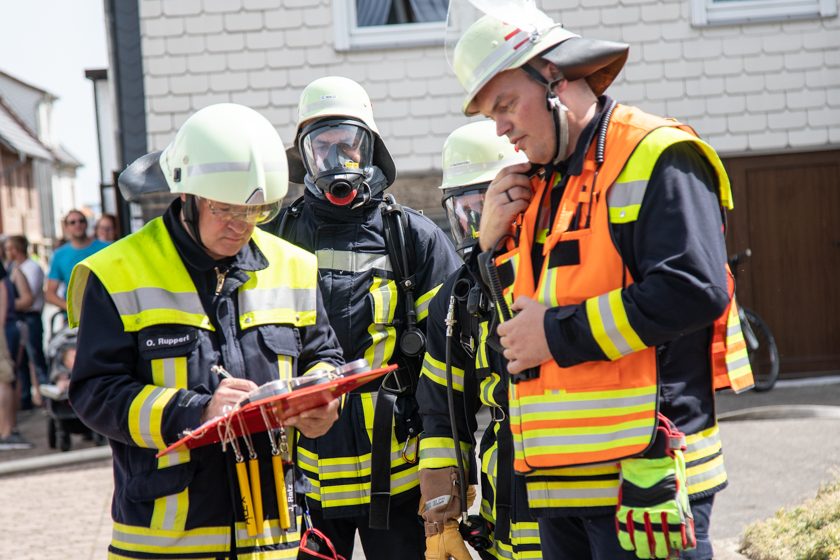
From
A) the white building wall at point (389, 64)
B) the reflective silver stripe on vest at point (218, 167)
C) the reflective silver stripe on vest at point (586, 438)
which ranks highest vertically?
the white building wall at point (389, 64)

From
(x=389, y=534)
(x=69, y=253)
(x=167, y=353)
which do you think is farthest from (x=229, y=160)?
(x=69, y=253)

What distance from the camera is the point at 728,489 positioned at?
7043mm

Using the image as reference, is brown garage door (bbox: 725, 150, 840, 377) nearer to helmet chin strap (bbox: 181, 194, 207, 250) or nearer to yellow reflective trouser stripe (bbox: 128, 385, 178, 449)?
helmet chin strap (bbox: 181, 194, 207, 250)

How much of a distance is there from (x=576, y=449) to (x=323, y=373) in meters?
0.68

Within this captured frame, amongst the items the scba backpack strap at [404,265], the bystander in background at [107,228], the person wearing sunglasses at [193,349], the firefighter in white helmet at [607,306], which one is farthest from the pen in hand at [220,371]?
the bystander in background at [107,228]

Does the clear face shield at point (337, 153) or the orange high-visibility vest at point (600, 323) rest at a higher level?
the clear face shield at point (337, 153)

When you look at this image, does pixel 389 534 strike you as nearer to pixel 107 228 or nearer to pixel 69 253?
pixel 107 228

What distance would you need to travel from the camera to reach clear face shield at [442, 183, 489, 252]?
13.8 feet

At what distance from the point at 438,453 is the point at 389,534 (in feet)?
2.44

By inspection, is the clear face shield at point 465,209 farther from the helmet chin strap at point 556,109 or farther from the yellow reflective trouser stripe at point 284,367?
the helmet chin strap at point 556,109

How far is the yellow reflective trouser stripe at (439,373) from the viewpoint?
3820 mm

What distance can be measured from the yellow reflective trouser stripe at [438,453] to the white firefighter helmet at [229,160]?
1.06 metres

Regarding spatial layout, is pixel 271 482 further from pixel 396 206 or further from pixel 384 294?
pixel 396 206

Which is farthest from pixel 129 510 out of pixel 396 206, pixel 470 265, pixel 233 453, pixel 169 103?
pixel 169 103
